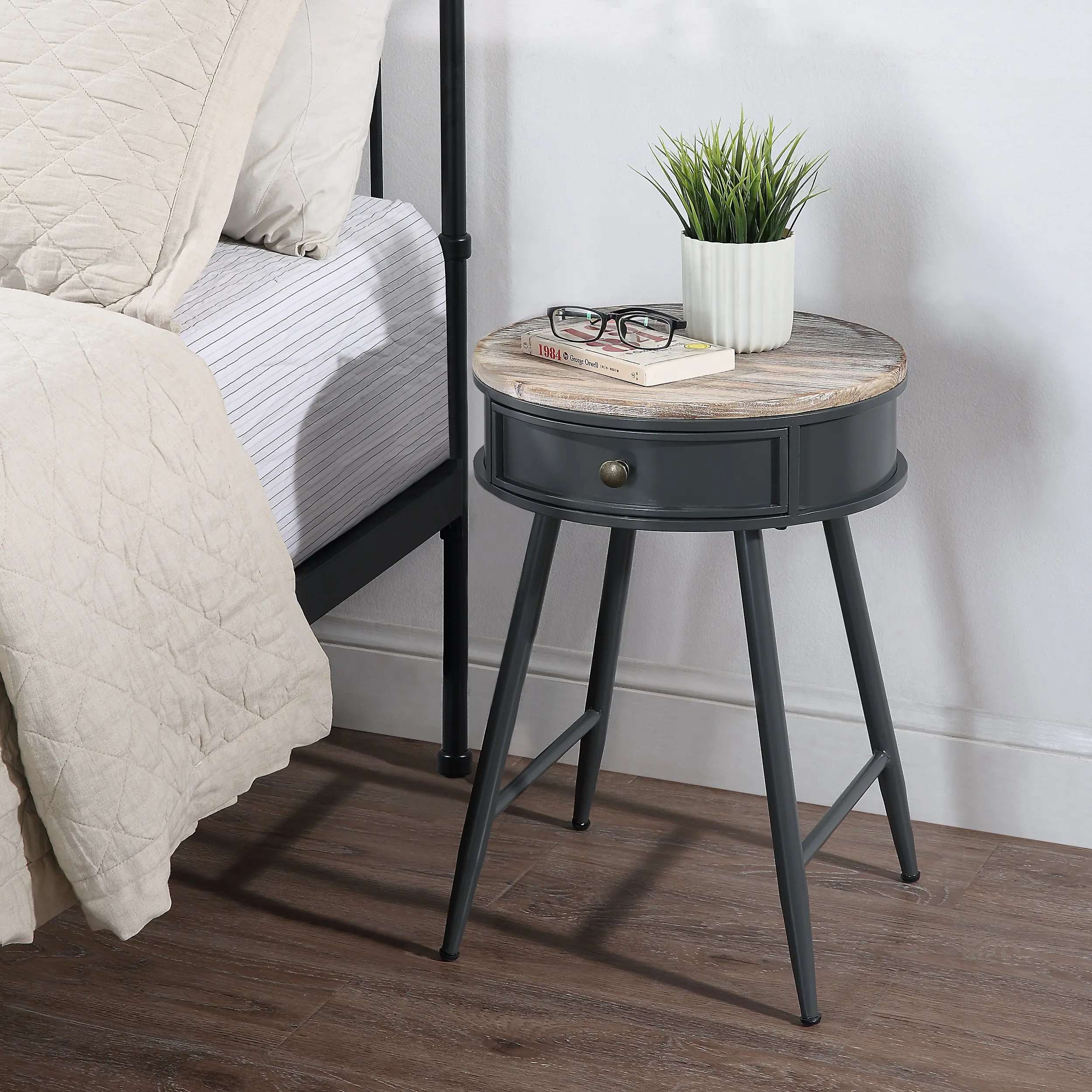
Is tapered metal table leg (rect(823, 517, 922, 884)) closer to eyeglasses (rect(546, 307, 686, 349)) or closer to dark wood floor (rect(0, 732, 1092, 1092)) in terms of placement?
dark wood floor (rect(0, 732, 1092, 1092))

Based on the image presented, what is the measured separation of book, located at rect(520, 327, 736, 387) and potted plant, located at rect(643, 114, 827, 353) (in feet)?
0.11

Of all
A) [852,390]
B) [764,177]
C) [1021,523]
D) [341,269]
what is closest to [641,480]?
[852,390]

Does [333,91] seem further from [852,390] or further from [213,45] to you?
[852,390]

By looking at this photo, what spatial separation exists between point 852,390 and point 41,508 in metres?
0.72

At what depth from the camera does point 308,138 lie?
1561 mm

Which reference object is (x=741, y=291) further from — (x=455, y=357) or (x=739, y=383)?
(x=455, y=357)

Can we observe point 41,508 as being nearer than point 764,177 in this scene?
Yes

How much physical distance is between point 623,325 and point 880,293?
399mm

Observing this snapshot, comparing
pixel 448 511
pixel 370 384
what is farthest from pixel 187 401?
pixel 448 511

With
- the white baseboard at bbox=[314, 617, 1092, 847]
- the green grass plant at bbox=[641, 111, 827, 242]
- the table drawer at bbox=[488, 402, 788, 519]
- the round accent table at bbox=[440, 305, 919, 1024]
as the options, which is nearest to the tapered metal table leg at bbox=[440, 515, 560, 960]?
the round accent table at bbox=[440, 305, 919, 1024]

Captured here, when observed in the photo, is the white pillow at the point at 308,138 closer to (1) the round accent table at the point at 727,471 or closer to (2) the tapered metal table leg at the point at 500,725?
(1) the round accent table at the point at 727,471

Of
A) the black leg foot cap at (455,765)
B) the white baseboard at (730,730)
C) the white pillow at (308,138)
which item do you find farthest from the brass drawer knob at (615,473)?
the black leg foot cap at (455,765)

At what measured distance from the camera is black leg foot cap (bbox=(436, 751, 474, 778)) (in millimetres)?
1937

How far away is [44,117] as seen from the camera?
4.34ft
